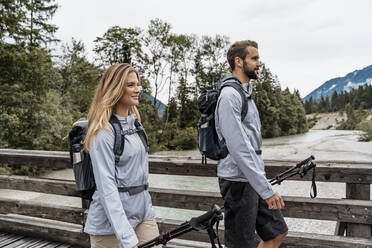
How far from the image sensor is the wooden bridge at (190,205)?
8.54 ft

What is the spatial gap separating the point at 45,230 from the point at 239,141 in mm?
2802

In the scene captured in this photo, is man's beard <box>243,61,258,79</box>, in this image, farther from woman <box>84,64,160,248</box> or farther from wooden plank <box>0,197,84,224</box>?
wooden plank <box>0,197,84,224</box>

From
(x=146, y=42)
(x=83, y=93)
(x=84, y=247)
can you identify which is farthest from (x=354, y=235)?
(x=146, y=42)

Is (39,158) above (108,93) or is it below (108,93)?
below

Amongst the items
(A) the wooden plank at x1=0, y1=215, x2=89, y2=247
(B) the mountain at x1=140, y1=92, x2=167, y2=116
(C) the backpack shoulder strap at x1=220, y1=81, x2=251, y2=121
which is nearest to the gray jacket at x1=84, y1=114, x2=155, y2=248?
(C) the backpack shoulder strap at x1=220, y1=81, x2=251, y2=121

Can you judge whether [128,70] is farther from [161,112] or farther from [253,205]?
[161,112]

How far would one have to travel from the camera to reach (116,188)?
5.79 ft

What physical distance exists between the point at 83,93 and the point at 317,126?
9009cm

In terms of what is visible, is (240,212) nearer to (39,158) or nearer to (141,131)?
(141,131)

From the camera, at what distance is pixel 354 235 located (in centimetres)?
264

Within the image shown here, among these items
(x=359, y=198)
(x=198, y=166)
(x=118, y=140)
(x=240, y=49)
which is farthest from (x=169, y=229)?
(x=240, y=49)

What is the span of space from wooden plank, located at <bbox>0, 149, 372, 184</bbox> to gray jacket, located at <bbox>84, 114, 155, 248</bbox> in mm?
1006

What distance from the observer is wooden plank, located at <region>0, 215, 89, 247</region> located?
352cm

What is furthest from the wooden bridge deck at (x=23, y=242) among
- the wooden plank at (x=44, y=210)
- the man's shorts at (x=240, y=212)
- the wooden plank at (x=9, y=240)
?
the man's shorts at (x=240, y=212)
